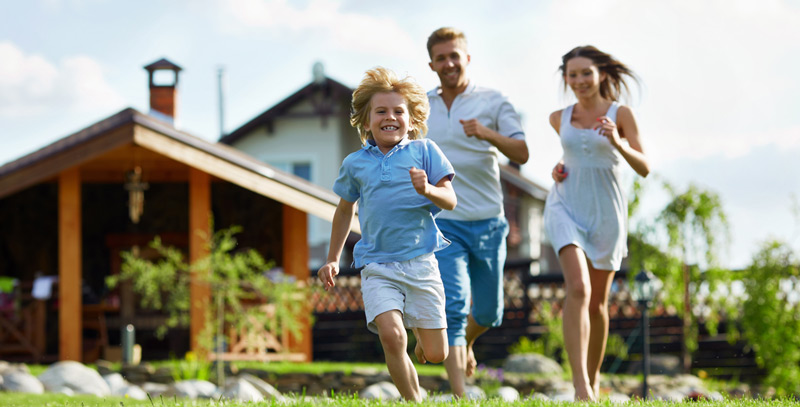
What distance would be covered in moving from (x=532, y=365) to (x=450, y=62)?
8.52 m

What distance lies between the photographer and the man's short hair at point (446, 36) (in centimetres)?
564

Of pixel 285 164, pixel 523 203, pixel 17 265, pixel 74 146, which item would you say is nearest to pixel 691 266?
pixel 74 146

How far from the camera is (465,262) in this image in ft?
18.6

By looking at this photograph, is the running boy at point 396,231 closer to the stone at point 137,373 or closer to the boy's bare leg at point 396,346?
the boy's bare leg at point 396,346

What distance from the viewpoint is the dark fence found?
15.3 metres

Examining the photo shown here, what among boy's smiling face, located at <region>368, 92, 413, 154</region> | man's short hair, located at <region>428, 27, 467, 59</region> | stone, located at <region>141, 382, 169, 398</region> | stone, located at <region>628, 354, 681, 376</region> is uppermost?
man's short hair, located at <region>428, 27, 467, 59</region>

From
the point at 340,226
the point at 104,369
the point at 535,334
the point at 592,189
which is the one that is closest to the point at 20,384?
the point at 104,369

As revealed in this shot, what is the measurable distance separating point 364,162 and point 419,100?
0.41 meters

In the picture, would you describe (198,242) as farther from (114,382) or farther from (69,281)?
(114,382)

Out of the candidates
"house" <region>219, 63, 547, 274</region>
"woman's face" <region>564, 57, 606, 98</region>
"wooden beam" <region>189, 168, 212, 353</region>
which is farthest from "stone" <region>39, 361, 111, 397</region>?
"house" <region>219, 63, 547, 274</region>

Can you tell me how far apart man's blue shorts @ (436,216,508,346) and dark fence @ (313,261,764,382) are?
30.9 feet

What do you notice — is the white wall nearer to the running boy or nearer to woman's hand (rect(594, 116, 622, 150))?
woman's hand (rect(594, 116, 622, 150))

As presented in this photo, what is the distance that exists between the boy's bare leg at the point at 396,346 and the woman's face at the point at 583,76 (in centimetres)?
217

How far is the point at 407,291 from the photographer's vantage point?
444 centimetres
